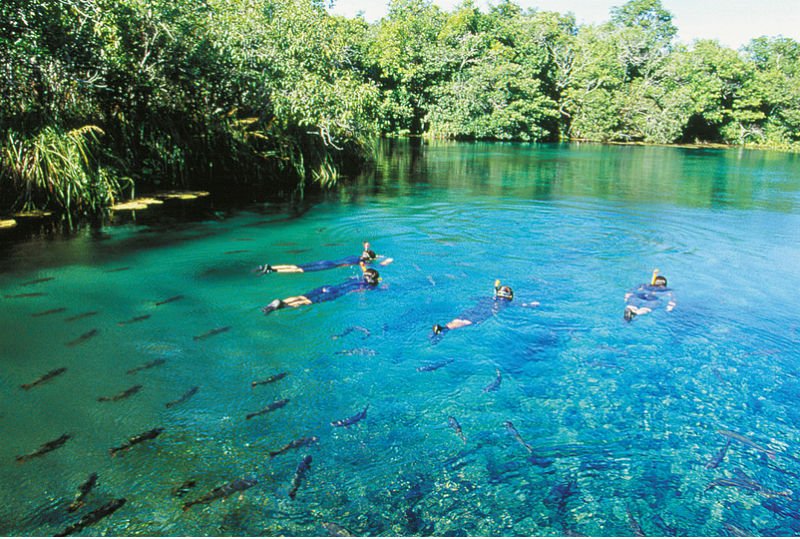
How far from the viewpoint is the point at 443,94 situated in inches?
2427

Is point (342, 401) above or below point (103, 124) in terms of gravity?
below

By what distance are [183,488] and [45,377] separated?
3.93 metres

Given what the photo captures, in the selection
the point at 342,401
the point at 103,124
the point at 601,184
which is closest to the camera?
the point at 342,401

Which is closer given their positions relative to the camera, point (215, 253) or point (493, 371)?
point (493, 371)

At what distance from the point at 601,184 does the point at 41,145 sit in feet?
89.9

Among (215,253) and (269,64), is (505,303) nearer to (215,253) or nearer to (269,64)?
(215,253)

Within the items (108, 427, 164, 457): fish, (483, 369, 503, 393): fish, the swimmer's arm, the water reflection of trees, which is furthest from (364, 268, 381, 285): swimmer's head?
the water reflection of trees

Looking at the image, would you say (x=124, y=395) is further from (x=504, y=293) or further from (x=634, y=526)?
(x=504, y=293)

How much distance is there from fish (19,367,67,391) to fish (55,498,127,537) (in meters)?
3.38

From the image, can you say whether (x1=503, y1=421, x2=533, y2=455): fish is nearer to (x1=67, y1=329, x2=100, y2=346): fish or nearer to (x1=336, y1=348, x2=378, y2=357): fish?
(x1=336, y1=348, x2=378, y2=357): fish

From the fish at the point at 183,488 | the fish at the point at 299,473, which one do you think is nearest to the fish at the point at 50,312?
the fish at the point at 183,488

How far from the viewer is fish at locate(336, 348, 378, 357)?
9570 mm

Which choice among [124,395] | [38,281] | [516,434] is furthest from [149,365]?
[516,434]

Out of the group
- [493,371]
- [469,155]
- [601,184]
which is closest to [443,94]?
[469,155]
